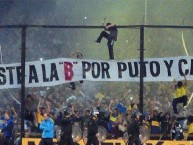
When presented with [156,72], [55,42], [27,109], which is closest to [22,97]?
[27,109]

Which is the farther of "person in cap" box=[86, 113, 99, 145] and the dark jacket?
the dark jacket

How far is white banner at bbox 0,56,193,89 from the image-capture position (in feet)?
83.9

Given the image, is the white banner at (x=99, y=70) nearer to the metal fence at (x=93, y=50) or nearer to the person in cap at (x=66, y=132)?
the person in cap at (x=66, y=132)

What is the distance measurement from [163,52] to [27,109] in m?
10.5

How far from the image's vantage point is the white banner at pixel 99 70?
83.9ft

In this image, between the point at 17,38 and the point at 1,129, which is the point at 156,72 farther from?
the point at 17,38

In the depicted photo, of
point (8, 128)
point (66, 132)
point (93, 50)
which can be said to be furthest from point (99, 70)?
point (93, 50)

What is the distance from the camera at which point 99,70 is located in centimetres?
2558

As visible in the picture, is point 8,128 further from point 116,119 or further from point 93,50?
point 93,50

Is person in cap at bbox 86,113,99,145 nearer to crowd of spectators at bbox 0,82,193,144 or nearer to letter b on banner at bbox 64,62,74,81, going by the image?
crowd of spectators at bbox 0,82,193,144

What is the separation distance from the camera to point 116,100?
101 ft

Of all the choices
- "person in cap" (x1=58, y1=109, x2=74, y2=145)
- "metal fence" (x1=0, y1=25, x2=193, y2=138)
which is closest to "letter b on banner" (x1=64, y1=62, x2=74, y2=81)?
"person in cap" (x1=58, y1=109, x2=74, y2=145)

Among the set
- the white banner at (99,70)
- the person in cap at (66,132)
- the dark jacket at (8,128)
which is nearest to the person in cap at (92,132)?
the person in cap at (66,132)

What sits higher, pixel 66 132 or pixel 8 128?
pixel 8 128
